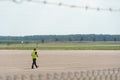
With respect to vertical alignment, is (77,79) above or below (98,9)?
below

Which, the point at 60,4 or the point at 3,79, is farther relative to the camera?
the point at 3,79

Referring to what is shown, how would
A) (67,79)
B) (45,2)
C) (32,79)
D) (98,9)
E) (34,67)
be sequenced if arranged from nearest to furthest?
1. (45,2)
2. (98,9)
3. (67,79)
4. (32,79)
5. (34,67)

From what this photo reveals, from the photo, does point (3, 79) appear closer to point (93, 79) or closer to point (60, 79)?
point (60, 79)

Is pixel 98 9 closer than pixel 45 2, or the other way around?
pixel 45 2

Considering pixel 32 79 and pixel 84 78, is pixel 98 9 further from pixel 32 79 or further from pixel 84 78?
pixel 32 79

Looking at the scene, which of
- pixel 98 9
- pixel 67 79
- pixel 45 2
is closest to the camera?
pixel 45 2

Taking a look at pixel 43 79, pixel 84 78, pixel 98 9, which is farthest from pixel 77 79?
pixel 98 9

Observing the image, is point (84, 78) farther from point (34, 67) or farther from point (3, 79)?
point (34, 67)

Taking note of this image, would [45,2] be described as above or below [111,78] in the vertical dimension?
above

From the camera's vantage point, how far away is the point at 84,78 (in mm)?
22344

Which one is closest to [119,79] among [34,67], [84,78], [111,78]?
[111,78]

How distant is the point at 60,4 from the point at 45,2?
1.50 ft

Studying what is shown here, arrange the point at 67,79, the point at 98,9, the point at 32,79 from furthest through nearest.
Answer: the point at 32,79 → the point at 67,79 → the point at 98,9

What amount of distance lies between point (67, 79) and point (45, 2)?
1121 cm
